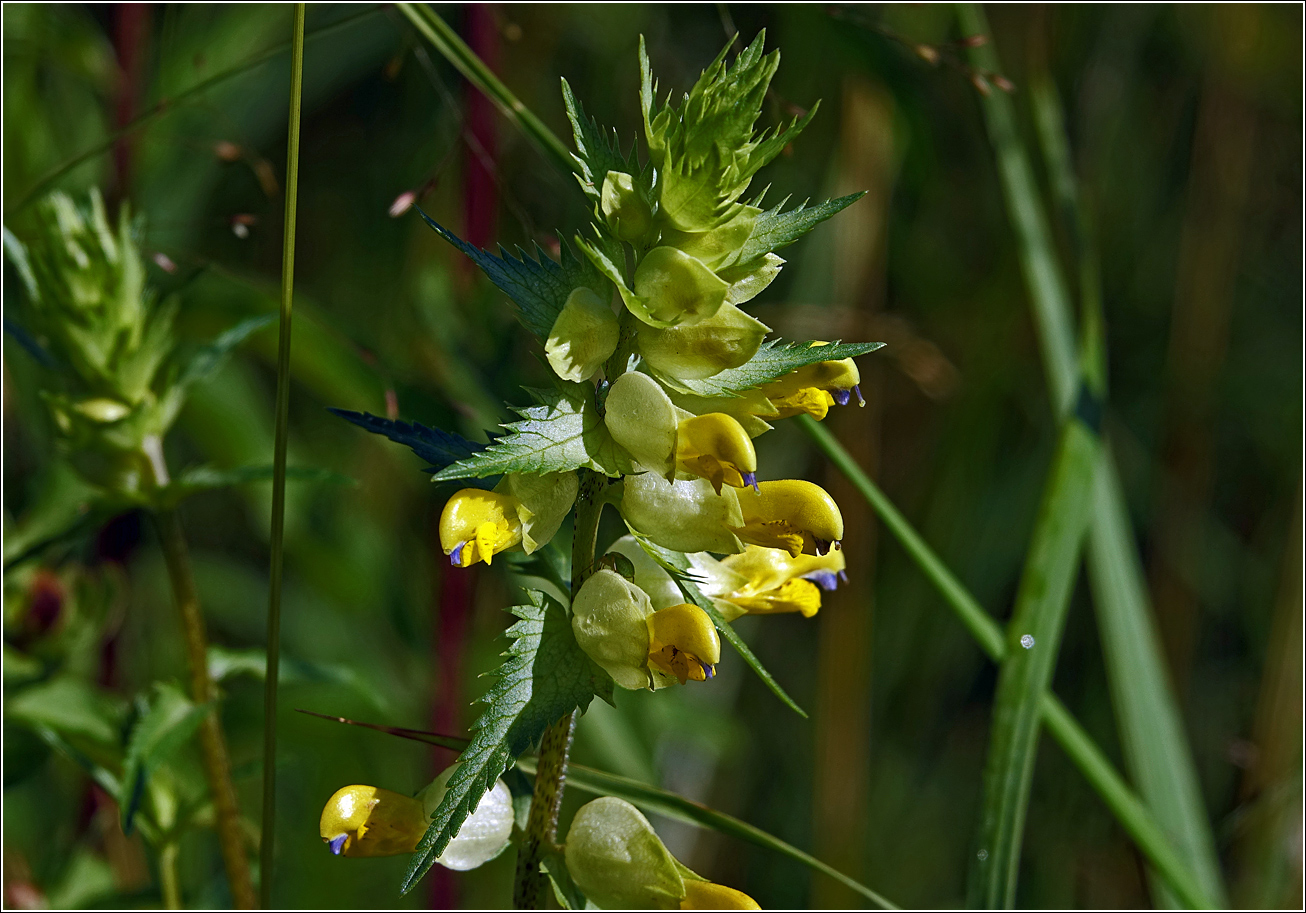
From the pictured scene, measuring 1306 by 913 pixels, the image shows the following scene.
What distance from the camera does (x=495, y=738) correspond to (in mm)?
594

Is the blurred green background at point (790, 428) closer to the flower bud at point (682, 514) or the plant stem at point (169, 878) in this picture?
the plant stem at point (169, 878)

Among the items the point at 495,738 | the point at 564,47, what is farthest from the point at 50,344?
the point at 564,47

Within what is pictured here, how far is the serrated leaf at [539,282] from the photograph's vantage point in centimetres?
65

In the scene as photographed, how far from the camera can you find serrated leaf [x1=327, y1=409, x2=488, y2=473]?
664mm

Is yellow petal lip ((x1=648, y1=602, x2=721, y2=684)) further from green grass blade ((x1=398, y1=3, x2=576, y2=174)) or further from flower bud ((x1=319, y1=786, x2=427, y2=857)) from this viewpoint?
green grass blade ((x1=398, y1=3, x2=576, y2=174))

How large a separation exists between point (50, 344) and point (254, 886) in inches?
24.3

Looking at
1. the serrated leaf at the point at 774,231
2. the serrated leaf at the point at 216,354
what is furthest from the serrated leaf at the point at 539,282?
the serrated leaf at the point at 216,354

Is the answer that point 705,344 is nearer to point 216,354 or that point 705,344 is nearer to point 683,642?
point 683,642

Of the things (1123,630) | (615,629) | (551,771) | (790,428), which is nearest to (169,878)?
(551,771)

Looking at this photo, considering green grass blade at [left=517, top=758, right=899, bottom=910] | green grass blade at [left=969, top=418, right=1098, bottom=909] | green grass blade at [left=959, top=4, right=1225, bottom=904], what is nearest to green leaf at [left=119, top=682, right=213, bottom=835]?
green grass blade at [left=517, top=758, right=899, bottom=910]

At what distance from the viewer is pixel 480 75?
963 mm

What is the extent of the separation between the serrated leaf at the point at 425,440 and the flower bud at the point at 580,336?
0.08 metres

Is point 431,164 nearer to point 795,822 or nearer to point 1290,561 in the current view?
point 795,822

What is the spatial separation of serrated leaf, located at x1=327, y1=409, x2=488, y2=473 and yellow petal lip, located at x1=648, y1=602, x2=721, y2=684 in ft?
0.54
